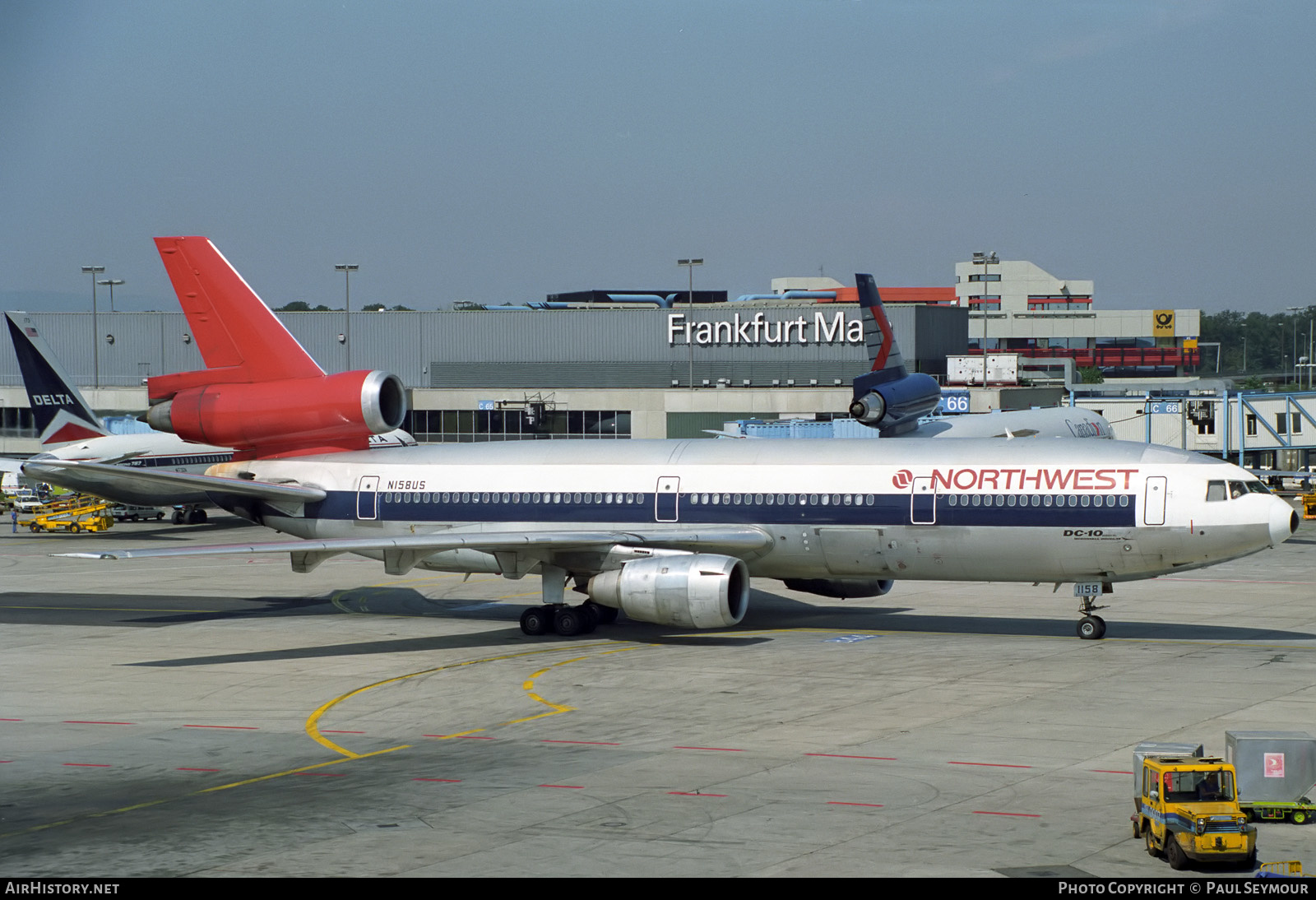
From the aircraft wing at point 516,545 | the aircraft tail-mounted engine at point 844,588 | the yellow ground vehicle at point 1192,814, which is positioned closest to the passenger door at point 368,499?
the aircraft wing at point 516,545

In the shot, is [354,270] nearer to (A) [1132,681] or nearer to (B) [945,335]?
(B) [945,335]

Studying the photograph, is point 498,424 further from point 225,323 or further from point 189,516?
point 225,323

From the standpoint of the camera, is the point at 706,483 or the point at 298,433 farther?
the point at 298,433

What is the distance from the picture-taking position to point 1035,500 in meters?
32.9

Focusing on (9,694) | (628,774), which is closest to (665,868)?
(628,774)

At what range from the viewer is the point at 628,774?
20.8m

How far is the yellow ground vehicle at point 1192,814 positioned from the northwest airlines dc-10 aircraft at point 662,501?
16.0 m

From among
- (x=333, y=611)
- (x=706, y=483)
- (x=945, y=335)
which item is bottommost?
(x=333, y=611)

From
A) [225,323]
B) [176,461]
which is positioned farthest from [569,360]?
[225,323]

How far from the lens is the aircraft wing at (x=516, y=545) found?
109 feet

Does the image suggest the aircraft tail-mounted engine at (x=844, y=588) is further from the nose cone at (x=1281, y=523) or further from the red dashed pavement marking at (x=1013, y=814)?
the red dashed pavement marking at (x=1013, y=814)

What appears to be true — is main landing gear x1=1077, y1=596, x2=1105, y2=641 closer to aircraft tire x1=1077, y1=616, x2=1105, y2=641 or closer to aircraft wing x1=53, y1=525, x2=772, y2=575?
aircraft tire x1=1077, y1=616, x2=1105, y2=641
